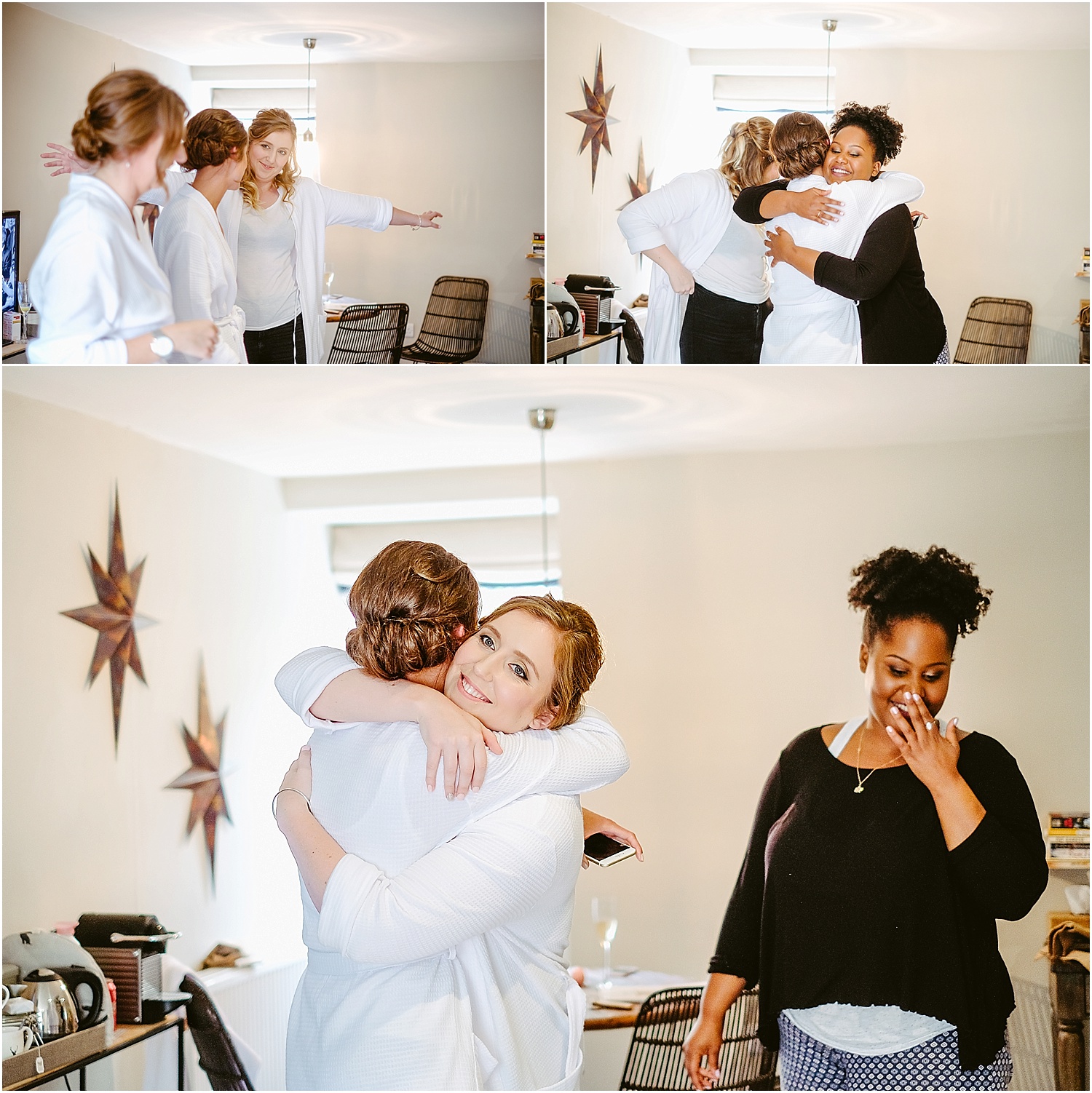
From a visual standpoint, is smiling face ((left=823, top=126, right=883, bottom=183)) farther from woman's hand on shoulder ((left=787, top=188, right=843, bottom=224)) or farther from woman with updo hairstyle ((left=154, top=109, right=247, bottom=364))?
woman with updo hairstyle ((left=154, top=109, right=247, bottom=364))

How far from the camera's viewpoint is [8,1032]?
2.48 m

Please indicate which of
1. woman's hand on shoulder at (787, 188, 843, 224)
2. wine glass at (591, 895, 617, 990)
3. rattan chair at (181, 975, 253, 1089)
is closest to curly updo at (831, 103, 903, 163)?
woman's hand on shoulder at (787, 188, 843, 224)

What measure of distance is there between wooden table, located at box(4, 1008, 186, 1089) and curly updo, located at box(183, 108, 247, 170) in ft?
6.41

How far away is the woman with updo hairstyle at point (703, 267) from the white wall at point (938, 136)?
49mm

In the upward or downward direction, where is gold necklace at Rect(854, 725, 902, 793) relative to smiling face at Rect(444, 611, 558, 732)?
downward

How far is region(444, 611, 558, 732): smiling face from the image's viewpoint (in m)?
2.03

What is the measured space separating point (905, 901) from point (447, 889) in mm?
1145

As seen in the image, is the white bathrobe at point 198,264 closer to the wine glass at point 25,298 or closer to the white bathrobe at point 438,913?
the wine glass at point 25,298

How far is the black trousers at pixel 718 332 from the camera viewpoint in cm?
250

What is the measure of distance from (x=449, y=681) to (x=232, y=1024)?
1.32 m

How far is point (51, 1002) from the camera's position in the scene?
2.60 meters

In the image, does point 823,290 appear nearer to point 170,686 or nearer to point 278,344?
point 278,344

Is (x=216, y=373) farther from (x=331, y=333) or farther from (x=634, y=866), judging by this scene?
(x=634, y=866)

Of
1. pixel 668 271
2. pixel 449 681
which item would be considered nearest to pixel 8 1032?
pixel 449 681
